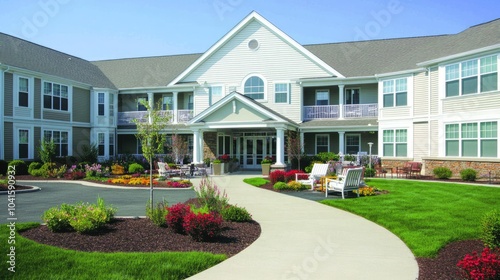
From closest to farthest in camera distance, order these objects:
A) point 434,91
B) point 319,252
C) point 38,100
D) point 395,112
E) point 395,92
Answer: point 319,252
point 434,91
point 395,112
point 395,92
point 38,100

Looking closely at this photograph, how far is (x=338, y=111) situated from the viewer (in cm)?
2738

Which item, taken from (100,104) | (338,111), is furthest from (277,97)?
(100,104)

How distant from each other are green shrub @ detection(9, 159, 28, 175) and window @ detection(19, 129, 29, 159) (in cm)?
139

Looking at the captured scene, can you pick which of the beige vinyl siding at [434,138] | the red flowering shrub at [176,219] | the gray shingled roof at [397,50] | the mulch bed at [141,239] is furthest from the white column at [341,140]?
the red flowering shrub at [176,219]

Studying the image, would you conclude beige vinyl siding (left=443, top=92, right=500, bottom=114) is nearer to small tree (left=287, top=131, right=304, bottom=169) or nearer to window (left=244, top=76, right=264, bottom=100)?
small tree (left=287, top=131, right=304, bottom=169)

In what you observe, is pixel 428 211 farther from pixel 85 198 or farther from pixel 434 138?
pixel 434 138

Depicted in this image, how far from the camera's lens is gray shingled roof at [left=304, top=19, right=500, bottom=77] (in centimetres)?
2019

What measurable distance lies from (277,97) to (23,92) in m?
17.0

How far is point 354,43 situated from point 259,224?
85.5ft

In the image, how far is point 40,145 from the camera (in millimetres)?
25562

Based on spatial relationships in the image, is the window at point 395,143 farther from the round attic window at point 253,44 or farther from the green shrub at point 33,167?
the green shrub at point 33,167

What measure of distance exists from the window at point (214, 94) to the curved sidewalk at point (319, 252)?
19436 mm

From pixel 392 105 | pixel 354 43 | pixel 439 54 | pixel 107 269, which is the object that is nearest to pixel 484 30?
pixel 439 54

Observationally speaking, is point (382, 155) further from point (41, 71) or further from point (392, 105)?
point (41, 71)
